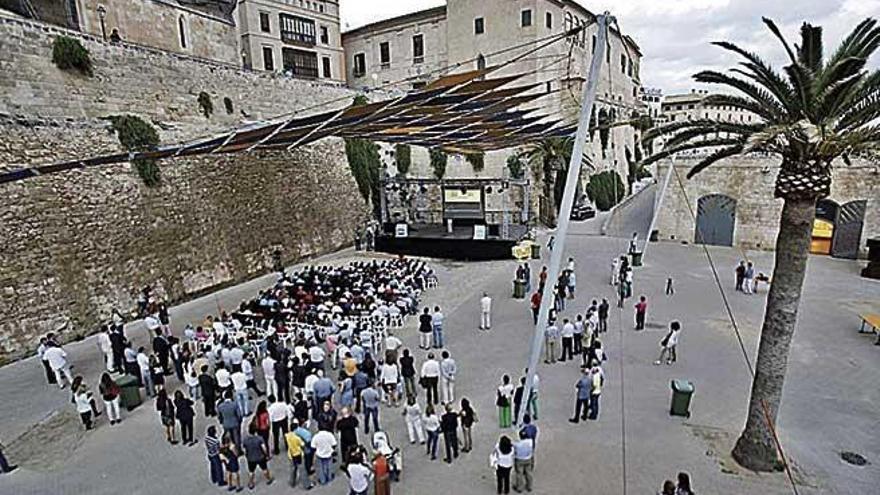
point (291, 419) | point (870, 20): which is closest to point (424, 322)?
point (291, 419)

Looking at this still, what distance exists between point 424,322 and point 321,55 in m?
34.4

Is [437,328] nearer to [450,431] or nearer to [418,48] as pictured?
[450,431]

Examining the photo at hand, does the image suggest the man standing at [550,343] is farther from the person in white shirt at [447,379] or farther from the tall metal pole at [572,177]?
the tall metal pole at [572,177]

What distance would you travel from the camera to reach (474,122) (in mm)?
14320

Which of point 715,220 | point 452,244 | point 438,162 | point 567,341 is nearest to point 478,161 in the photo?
point 438,162

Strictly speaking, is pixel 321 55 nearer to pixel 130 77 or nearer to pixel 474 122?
pixel 130 77

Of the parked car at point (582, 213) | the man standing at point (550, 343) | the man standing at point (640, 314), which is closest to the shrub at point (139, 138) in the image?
the man standing at point (550, 343)

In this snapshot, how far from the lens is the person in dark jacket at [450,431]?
825 cm

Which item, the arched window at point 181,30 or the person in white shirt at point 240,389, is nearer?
the person in white shirt at point 240,389

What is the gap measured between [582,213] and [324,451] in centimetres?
3033

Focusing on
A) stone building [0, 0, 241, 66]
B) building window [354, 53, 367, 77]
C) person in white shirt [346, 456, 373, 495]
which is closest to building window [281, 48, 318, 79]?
building window [354, 53, 367, 77]

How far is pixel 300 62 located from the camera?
40.4 metres

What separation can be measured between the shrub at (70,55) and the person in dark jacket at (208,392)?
41.0 ft

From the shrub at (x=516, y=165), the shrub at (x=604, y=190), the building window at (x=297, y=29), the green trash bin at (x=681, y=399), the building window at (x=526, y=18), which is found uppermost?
the building window at (x=297, y=29)
